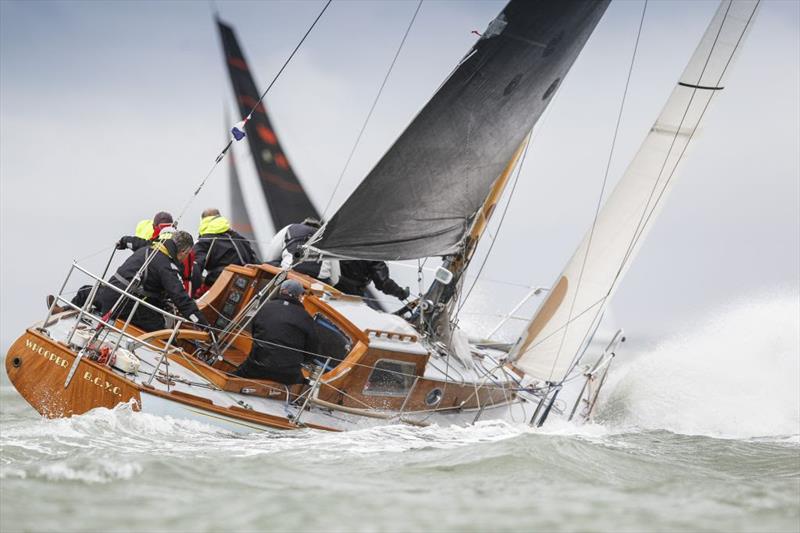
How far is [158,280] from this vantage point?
7.36 meters

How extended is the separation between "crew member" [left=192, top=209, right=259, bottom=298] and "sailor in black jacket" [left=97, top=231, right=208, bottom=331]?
3.56 feet

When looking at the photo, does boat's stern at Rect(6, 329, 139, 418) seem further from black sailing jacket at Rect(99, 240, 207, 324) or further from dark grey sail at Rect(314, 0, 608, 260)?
dark grey sail at Rect(314, 0, 608, 260)

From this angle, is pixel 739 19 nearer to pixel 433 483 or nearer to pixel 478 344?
pixel 478 344

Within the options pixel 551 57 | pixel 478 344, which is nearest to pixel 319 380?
pixel 551 57

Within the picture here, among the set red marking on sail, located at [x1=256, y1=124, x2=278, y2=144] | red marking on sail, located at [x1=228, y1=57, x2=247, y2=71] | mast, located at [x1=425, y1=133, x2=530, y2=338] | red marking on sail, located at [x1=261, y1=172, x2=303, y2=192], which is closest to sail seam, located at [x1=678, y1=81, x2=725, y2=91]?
mast, located at [x1=425, y1=133, x2=530, y2=338]

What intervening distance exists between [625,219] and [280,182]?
425 inches

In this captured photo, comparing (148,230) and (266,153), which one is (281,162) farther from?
(148,230)

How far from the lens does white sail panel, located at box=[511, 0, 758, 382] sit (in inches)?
360

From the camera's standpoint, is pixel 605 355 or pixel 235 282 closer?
pixel 235 282

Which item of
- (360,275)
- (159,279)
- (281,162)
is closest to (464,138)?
(360,275)

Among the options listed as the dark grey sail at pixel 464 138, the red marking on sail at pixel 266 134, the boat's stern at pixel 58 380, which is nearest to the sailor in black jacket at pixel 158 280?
the boat's stern at pixel 58 380

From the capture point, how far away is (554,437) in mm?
6781

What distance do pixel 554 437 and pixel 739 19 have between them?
466 cm

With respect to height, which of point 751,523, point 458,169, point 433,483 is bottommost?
point 433,483
